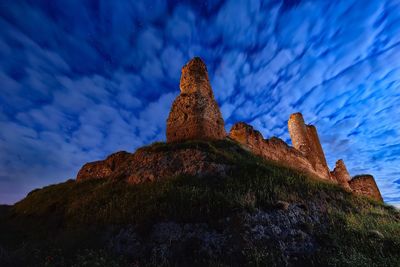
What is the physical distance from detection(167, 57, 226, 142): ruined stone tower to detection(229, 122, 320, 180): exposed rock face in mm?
4268

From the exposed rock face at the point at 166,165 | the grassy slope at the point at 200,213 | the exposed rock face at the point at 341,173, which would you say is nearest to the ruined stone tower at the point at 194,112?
the grassy slope at the point at 200,213

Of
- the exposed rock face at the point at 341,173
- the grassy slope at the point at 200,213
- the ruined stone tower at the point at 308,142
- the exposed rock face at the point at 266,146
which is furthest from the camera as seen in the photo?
the exposed rock face at the point at 341,173

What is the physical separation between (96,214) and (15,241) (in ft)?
11.7

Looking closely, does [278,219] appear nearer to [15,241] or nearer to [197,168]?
[197,168]

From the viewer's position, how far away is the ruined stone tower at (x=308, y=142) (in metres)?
30.0

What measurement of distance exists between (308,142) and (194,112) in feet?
74.5

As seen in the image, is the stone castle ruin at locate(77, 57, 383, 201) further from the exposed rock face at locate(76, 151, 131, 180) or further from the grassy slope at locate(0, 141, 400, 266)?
the grassy slope at locate(0, 141, 400, 266)

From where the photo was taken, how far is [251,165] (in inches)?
430

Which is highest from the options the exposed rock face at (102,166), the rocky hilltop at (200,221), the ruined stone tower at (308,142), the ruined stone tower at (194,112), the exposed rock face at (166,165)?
the ruined stone tower at (308,142)

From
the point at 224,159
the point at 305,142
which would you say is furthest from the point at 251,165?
the point at 305,142

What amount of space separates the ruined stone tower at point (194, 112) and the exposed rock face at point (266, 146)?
4268 millimetres

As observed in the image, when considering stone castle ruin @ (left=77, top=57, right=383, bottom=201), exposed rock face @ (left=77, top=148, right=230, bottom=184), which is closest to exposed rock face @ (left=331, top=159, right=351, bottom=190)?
stone castle ruin @ (left=77, top=57, right=383, bottom=201)

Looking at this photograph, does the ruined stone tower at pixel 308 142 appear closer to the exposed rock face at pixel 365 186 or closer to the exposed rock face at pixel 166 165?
the exposed rock face at pixel 365 186

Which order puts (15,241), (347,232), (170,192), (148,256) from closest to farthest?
(148,256), (347,232), (170,192), (15,241)
